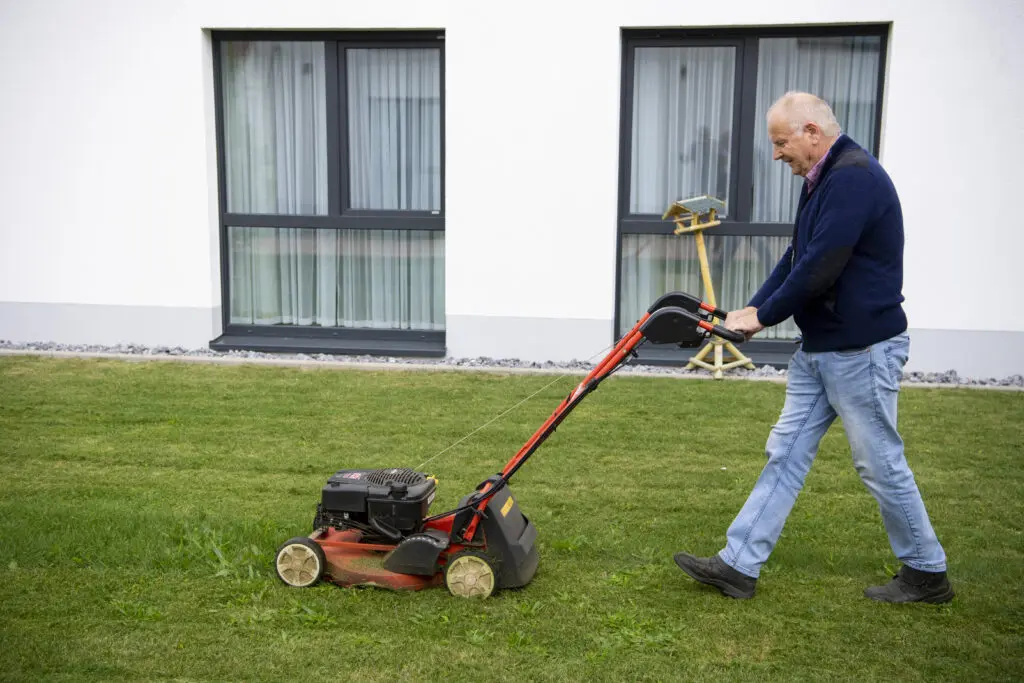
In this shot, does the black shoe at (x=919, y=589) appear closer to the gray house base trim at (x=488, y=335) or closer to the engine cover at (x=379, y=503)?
the engine cover at (x=379, y=503)

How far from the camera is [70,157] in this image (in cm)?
970

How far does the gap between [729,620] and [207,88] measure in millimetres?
7474

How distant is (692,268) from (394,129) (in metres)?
3.10

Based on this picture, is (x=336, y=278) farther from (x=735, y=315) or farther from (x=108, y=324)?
(x=735, y=315)

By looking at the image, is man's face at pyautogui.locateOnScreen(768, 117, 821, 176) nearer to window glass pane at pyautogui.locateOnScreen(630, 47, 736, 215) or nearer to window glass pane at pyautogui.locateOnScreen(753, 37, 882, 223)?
window glass pane at pyautogui.locateOnScreen(753, 37, 882, 223)

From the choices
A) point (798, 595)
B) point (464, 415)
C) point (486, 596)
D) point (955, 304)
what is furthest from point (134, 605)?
point (955, 304)

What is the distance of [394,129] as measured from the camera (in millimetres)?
9859

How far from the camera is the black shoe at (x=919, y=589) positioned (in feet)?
13.9

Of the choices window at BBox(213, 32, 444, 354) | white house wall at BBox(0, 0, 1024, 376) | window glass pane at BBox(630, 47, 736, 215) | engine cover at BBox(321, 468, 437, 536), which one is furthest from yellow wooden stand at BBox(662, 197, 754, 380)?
engine cover at BBox(321, 468, 437, 536)

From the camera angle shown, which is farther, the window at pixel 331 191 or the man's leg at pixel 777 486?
the window at pixel 331 191

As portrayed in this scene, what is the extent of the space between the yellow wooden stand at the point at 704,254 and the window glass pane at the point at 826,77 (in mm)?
916

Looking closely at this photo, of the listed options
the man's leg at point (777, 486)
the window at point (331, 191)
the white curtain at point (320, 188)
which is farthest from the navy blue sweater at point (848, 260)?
the white curtain at point (320, 188)

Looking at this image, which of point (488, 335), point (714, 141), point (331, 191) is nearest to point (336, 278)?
point (331, 191)

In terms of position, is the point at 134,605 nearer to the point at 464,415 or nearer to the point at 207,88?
the point at 464,415
